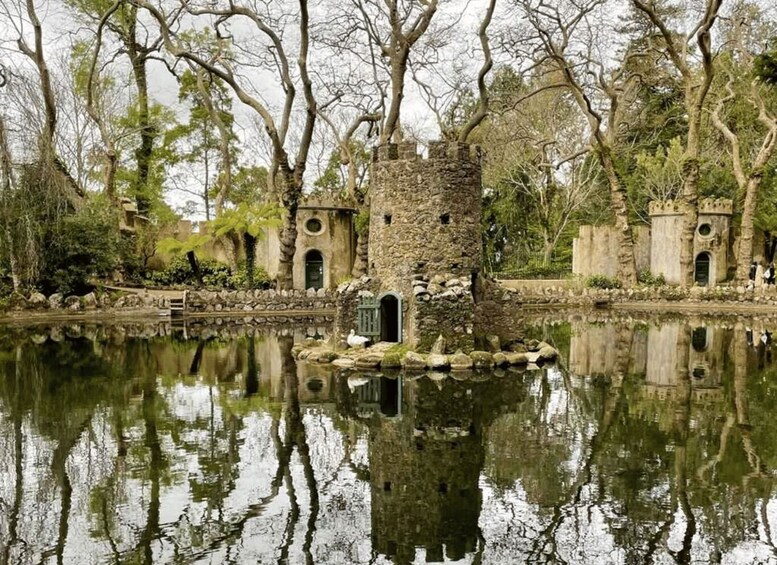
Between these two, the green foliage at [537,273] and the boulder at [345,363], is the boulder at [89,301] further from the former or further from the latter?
the green foliage at [537,273]

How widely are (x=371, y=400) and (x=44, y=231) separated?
726 inches

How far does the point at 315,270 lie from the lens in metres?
34.5

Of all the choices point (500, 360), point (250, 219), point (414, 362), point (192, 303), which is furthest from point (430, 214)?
point (250, 219)

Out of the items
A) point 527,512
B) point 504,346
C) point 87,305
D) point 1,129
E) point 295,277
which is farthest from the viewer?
point 295,277

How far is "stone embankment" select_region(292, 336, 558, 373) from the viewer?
1521 centimetres

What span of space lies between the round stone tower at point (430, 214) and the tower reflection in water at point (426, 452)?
3455mm

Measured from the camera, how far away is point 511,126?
1522 inches

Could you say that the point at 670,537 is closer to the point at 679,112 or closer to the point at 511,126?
the point at 511,126

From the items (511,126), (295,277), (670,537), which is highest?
(511,126)

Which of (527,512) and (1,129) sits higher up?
(1,129)

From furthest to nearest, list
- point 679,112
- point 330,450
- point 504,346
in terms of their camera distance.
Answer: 1. point 679,112
2. point 504,346
3. point 330,450

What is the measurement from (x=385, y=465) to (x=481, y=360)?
24.7 ft

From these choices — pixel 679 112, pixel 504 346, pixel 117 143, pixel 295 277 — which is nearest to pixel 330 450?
pixel 504 346

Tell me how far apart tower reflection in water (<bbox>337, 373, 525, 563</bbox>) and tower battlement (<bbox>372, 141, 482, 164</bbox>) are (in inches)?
220
